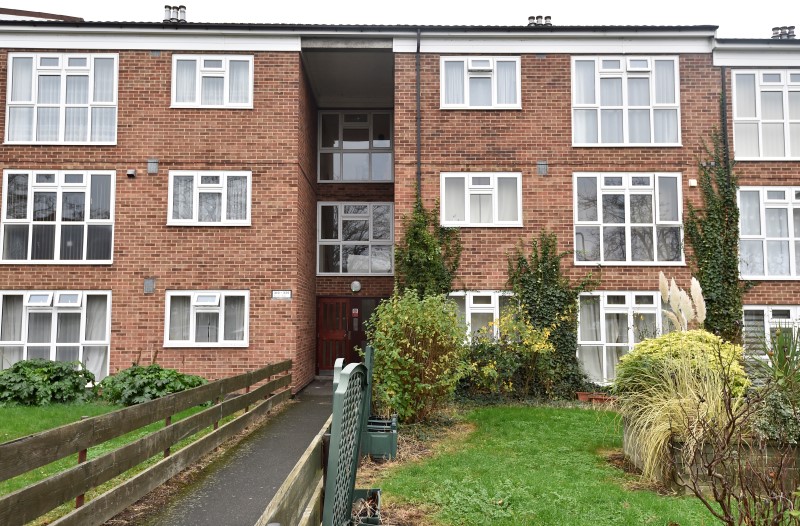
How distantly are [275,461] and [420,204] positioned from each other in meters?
7.54

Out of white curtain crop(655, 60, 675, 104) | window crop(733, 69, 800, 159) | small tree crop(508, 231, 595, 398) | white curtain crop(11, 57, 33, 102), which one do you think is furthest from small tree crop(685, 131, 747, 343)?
white curtain crop(11, 57, 33, 102)

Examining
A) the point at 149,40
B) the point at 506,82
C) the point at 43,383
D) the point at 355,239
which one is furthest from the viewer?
the point at 355,239

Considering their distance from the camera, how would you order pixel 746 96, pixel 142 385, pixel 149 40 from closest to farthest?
pixel 142 385
pixel 149 40
pixel 746 96

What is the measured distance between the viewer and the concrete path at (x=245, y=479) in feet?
18.5

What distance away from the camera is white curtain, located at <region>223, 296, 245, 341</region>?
44.6ft

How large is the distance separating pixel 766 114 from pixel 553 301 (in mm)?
6770

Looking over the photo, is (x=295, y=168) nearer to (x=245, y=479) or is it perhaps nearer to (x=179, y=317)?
(x=179, y=317)

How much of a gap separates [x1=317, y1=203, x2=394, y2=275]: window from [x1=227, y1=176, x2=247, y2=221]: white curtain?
12.5 ft

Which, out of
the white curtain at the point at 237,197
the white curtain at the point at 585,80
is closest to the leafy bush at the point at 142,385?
the white curtain at the point at 237,197

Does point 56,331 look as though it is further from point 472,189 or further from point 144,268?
point 472,189

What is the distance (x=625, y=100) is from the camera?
1434cm

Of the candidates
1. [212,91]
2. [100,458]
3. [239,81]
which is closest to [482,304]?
[239,81]

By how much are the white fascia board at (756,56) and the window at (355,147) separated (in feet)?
28.0

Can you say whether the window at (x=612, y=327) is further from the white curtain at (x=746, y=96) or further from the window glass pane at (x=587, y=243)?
the white curtain at (x=746, y=96)
